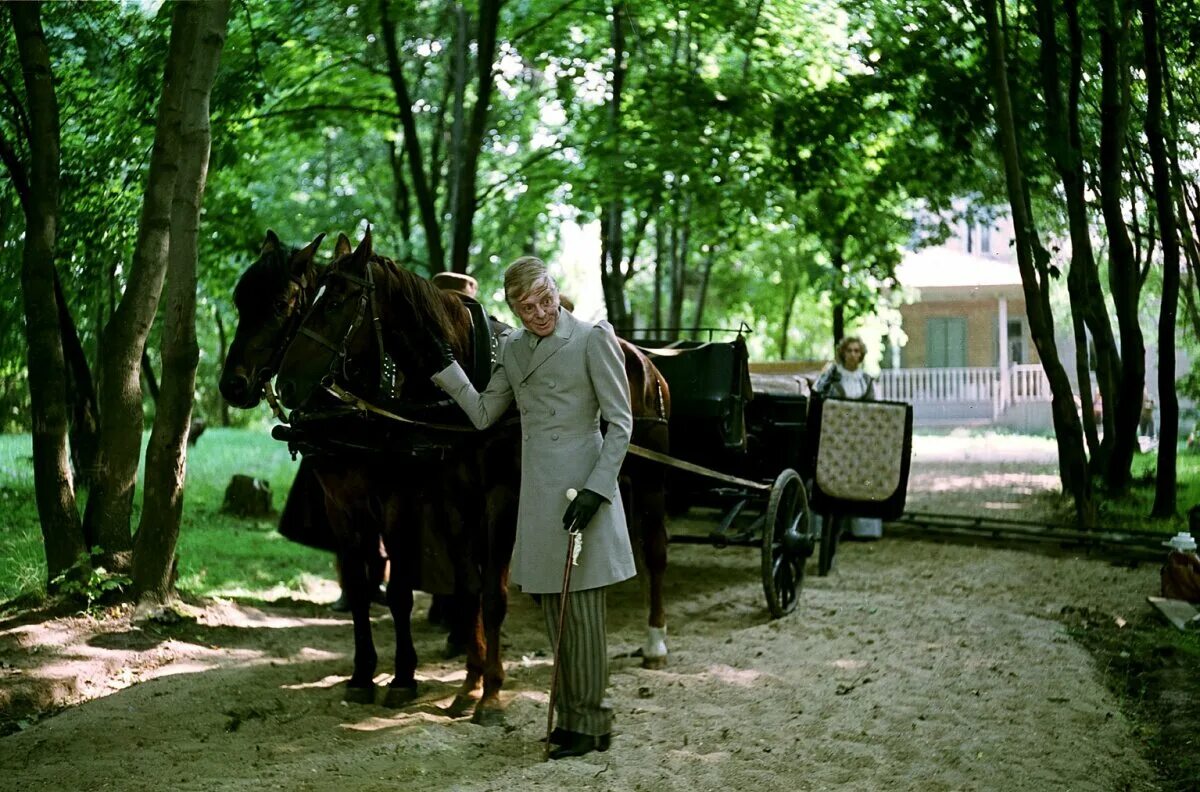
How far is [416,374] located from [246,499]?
822 centimetres

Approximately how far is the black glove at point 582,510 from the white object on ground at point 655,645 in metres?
2.43

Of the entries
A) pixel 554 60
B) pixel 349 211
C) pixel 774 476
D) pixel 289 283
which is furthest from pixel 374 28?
pixel 289 283

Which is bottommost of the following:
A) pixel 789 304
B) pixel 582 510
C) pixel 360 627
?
pixel 360 627

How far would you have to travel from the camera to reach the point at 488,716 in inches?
221

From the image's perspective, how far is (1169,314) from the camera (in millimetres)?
11430

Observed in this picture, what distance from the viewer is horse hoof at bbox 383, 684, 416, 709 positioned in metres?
5.91

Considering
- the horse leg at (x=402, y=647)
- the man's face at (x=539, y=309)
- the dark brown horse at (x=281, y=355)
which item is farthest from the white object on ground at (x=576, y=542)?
the horse leg at (x=402, y=647)

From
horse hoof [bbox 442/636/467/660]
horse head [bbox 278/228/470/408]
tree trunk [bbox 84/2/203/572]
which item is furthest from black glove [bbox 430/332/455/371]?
tree trunk [bbox 84/2/203/572]

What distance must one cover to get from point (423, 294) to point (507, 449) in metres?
0.87

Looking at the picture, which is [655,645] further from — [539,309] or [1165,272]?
[1165,272]

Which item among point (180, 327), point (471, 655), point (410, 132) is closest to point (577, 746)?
point (471, 655)

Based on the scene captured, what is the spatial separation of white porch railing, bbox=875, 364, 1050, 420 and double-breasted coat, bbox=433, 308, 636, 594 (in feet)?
26.8

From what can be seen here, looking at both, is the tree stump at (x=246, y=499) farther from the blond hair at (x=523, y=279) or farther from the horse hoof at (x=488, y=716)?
the blond hair at (x=523, y=279)

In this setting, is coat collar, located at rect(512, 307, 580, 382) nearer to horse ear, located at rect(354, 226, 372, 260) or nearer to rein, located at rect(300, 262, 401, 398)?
rein, located at rect(300, 262, 401, 398)
